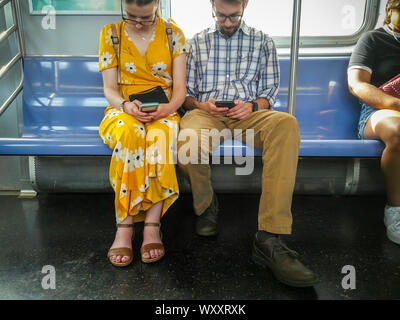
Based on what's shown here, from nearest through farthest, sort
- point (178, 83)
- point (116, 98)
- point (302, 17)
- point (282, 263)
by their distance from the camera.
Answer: point (282, 263) < point (116, 98) < point (178, 83) < point (302, 17)

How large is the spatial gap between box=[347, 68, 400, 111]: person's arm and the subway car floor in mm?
764

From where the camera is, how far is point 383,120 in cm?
176

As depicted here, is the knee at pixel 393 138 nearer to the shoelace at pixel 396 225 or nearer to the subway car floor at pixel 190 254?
the shoelace at pixel 396 225

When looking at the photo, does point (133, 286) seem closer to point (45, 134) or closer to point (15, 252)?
point (15, 252)

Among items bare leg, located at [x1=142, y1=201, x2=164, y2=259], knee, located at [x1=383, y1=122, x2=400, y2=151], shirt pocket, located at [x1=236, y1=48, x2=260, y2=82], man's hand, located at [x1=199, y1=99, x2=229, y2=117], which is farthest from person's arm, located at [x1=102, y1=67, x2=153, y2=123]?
knee, located at [x1=383, y1=122, x2=400, y2=151]

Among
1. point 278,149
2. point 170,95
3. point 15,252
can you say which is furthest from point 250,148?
point 15,252

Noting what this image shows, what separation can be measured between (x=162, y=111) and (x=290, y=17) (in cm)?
165

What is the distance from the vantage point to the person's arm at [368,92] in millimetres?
1875

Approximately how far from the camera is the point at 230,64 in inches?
78.4

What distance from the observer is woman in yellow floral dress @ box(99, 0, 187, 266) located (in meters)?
1.53

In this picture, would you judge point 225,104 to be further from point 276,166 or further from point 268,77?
point 276,166

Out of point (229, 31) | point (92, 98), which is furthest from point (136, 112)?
point (92, 98)

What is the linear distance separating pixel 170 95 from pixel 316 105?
1.19 meters

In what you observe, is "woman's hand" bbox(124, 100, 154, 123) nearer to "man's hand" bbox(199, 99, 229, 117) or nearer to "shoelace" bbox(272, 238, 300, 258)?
"man's hand" bbox(199, 99, 229, 117)
